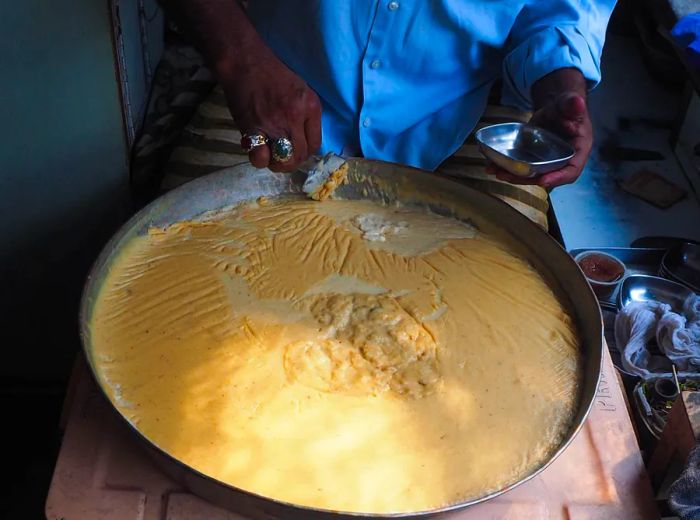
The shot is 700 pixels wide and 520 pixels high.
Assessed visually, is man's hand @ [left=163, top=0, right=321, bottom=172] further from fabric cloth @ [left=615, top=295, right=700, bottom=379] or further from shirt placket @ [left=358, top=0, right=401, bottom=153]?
fabric cloth @ [left=615, top=295, right=700, bottom=379]

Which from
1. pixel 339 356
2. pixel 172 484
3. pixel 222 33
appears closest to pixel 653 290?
pixel 339 356

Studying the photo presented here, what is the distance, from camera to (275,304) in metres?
1.29

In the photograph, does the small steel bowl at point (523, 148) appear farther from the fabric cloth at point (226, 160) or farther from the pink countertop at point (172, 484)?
the pink countertop at point (172, 484)

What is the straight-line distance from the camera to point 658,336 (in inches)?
72.8

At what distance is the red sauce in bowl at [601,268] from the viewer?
2.05m

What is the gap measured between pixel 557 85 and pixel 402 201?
47cm

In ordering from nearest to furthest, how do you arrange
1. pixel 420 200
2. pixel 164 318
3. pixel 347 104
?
pixel 164 318 < pixel 420 200 < pixel 347 104

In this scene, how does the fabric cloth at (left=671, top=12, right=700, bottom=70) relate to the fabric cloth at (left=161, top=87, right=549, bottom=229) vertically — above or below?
above

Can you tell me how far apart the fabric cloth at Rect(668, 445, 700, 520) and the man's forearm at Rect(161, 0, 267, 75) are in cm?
112

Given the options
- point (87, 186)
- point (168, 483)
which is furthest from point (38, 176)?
point (168, 483)

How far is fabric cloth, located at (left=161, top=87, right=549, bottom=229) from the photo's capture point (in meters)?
1.78

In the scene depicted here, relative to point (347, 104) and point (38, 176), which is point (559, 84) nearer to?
point (347, 104)

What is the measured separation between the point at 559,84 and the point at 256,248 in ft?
2.67

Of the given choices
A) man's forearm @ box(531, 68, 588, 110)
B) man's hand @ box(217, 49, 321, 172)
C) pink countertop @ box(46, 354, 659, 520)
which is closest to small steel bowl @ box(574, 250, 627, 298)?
man's forearm @ box(531, 68, 588, 110)
